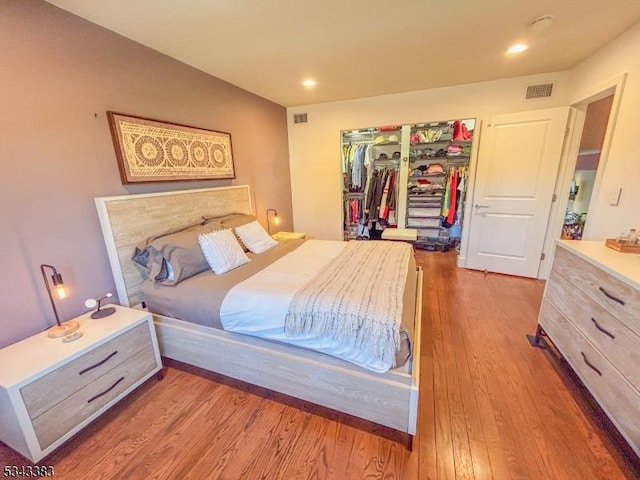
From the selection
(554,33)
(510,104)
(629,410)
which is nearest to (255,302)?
(629,410)

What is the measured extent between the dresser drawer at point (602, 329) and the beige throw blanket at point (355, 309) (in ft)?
3.30

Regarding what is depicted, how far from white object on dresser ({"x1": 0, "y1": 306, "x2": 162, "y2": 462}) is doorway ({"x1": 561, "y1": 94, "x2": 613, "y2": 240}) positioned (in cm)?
431

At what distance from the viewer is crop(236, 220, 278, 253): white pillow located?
99.3 inches

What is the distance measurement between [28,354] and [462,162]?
516cm

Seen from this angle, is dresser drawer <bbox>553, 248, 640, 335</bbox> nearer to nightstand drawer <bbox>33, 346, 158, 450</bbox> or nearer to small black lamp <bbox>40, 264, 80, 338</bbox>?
nightstand drawer <bbox>33, 346, 158, 450</bbox>

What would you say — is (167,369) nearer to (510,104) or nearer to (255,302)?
(255,302)

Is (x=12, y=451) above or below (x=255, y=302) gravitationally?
below

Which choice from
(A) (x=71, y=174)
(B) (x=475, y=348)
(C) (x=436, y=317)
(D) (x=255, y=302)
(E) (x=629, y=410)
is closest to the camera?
(E) (x=629, y=410)

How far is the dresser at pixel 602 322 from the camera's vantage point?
1.20 metres

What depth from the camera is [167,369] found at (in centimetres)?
192

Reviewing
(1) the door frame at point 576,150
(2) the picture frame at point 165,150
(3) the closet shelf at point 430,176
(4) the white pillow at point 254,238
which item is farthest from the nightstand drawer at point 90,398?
(3) the closet shelf at point 430,176

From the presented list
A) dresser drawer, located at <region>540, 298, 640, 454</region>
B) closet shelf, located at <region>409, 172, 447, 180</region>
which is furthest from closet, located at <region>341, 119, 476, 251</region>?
dresser drawer, located at <region>540, 298, 640, 454</region>

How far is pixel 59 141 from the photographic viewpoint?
162 centimetres

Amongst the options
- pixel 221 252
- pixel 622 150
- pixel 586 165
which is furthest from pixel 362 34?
pixel 586 165
